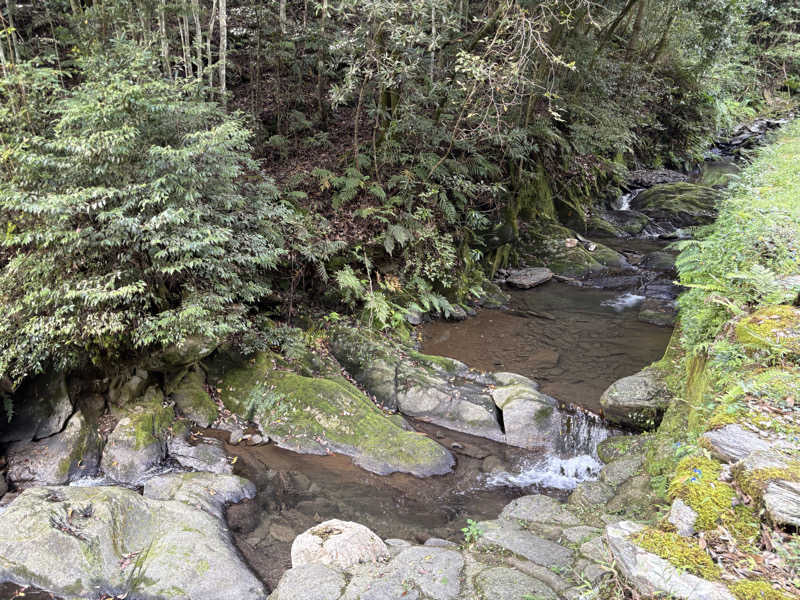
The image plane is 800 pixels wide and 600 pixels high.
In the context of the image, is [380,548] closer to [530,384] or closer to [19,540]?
[19,540]

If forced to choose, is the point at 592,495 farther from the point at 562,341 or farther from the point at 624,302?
the point at 624,302

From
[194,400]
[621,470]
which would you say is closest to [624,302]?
[621,470]

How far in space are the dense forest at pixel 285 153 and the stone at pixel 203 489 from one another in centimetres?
185

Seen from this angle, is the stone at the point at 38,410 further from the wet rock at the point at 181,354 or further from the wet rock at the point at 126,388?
the wet rock at the point at 181,354

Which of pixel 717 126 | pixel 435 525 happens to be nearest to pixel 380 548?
pixel 435 525

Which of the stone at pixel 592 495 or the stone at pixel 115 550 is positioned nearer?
the stone at pixel 115 550

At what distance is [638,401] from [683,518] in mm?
4777

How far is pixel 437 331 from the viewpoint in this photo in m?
11.2

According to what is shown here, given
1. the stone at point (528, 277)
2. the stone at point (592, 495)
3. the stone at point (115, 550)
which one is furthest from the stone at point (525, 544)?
the stone at point (528, 277)

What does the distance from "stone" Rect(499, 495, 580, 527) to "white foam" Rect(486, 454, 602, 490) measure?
64cm

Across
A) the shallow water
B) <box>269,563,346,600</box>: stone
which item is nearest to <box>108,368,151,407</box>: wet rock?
<box>269,563,346,600</box>: stone

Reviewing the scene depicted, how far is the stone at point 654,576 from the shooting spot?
2.52 meters

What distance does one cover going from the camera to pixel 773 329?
4.49 metres

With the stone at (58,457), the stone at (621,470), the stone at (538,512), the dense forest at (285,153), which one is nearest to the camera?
the stone at (538,512)
